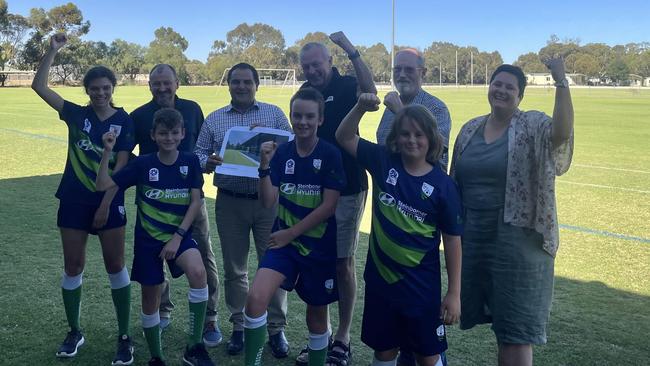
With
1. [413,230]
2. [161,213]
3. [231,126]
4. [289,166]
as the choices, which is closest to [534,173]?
[413,230]

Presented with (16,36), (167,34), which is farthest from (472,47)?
(16,36)

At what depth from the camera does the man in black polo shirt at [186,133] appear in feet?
14.1

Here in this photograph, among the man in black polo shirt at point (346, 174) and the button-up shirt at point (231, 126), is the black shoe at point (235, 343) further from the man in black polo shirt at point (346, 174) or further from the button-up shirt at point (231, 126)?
the button-up shirt at point (231, 126)

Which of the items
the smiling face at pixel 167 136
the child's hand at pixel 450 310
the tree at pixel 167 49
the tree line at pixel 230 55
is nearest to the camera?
the child's hand at pixel 450 310

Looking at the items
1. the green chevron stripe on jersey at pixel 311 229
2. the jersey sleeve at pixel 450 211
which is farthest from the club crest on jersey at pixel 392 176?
the green chevron stripe on jersey at pixel 311 229

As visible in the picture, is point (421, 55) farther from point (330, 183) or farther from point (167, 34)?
point (167, 34)

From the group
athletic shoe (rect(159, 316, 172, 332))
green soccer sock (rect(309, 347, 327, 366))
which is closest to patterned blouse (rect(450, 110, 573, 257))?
green soccer sock (rect(309, 347, 327, 366))

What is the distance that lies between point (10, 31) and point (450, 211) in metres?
90.4

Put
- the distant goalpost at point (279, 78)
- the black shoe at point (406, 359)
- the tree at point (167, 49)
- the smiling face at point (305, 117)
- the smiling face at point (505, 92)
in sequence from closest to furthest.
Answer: the smiling face at point (505, 92), the smiling face at point (305, 117), the black shoe at point (406, 359), the distant goalpost at point (279, 78), the tree at point (167, 49)

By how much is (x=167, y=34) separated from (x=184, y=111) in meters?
115

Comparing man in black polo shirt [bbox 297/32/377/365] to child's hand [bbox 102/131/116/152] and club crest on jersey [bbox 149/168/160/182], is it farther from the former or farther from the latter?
child's hand [bbox 102/131/116/152]

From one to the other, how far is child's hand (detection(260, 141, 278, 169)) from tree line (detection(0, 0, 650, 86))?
47.6 metres

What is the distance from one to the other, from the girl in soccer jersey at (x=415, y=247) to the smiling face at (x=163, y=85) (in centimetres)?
198

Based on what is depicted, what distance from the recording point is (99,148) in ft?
13.1
